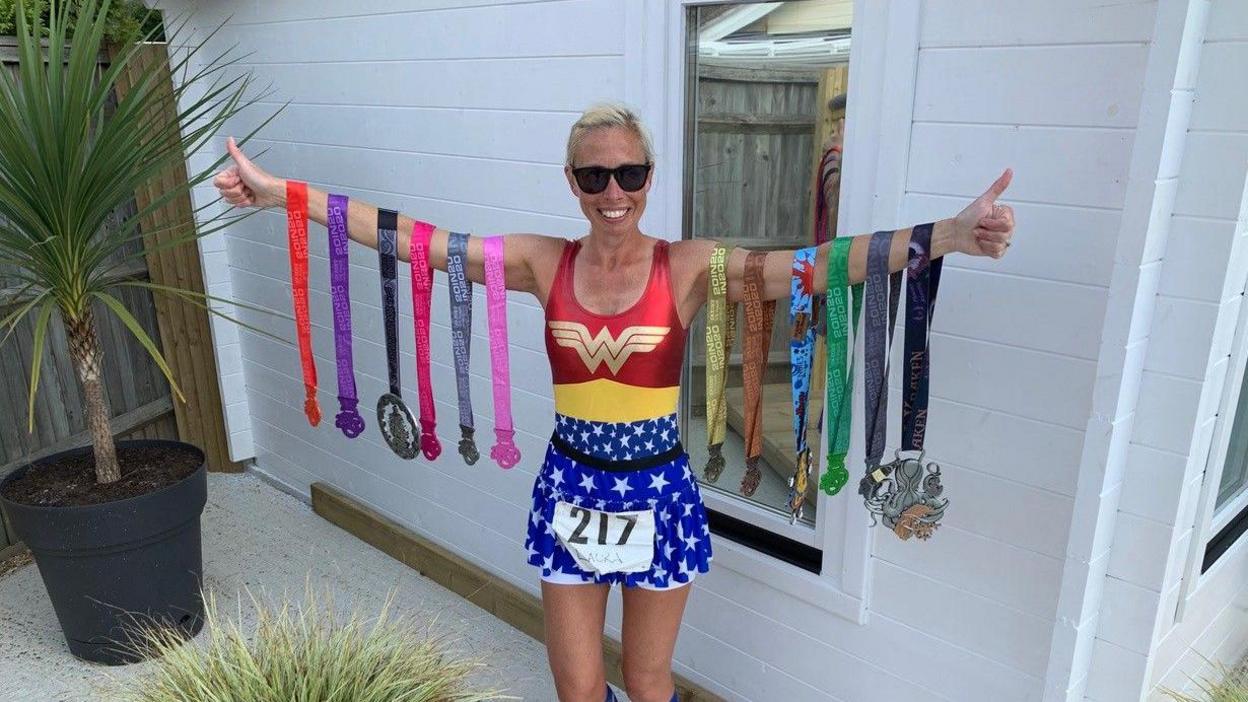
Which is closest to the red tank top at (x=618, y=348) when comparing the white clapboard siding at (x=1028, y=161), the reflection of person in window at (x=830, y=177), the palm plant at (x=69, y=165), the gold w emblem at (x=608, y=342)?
the gold w emblem at (x=608, y=342)

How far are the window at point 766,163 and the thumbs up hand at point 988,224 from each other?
1.89 ft

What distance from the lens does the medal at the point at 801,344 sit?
5.51ft

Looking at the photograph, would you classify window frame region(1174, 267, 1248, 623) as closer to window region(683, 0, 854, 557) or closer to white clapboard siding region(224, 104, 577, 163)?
window region(683, 0, 854, 557)

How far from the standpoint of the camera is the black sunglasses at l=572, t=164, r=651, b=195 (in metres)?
1.64

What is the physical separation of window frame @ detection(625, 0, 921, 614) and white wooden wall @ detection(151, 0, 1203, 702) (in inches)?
0.8

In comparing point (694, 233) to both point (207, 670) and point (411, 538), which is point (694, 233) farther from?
point (411, 538)

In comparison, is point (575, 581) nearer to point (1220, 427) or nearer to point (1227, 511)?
point (1220, 427)

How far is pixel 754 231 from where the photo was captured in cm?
225

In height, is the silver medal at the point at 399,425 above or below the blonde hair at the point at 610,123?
below

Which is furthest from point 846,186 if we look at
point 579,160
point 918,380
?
point 579,160

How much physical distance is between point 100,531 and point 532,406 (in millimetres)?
1349

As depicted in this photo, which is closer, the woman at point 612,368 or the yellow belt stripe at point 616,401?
the woman at point 612,368

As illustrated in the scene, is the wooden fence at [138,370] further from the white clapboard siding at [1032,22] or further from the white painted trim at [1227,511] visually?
the white painted trim at [1227,511]

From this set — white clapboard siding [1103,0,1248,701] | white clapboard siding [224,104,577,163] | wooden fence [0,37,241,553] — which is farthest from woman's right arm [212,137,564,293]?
wooden fence [0,37,241,553]
